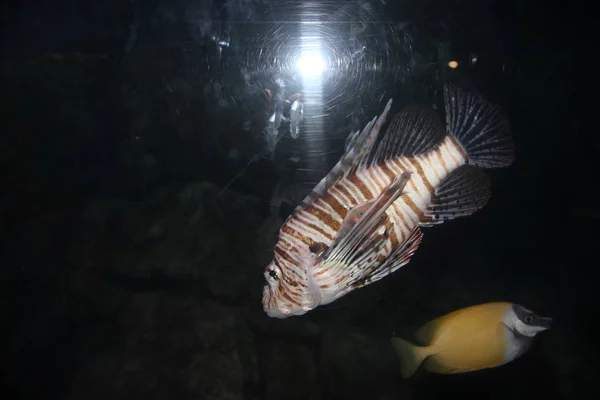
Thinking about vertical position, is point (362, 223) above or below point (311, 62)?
below

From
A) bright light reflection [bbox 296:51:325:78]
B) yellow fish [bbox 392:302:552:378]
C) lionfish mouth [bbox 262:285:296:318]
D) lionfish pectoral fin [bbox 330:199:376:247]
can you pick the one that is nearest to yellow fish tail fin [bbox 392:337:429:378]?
yellow fish [bbox 392:302:552:378]

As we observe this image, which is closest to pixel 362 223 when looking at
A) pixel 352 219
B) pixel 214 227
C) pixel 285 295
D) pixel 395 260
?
pixel 352 219

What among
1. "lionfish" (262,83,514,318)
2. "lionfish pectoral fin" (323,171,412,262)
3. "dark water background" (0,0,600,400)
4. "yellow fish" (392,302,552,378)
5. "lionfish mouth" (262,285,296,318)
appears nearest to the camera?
"lionfish pectoral fin" (323,171,412,262)

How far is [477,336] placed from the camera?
1.60 m

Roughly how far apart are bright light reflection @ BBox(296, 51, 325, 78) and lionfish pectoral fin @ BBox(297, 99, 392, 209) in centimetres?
38

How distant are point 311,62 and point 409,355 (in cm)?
131

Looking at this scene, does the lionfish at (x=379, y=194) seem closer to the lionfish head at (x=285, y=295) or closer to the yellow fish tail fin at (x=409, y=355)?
the lionfish head at (x=285, y=295)

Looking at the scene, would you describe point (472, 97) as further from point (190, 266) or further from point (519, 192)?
point (190, 266)

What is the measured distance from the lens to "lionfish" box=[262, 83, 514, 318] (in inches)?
51.6

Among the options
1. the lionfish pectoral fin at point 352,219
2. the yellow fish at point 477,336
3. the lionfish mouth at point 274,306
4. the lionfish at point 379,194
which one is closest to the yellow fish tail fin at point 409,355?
the yellow fish at point 477,336

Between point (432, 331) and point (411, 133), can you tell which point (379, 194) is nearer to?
point (411, 133)

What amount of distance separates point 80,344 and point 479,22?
2.64 m

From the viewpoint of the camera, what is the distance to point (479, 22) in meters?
1.83

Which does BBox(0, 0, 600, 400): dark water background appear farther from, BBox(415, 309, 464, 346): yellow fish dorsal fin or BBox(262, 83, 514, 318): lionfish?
BBox(415, 309, 464, 346): yellow fish dorsal fin
